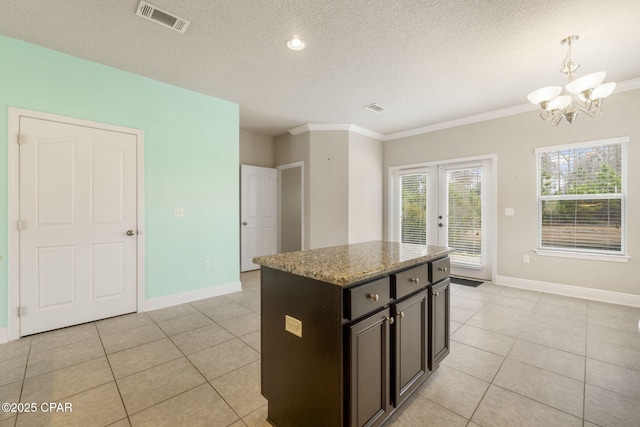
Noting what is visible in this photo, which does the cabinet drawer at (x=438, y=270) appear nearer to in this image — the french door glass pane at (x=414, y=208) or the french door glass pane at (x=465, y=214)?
the french door glass pane at (x=465, y=214)

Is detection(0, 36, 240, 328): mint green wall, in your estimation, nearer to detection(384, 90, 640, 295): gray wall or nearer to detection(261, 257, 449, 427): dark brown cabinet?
detection(261, 257, 449, 427): dark brown cabinet

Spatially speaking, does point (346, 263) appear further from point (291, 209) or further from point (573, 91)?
point (291, 209)

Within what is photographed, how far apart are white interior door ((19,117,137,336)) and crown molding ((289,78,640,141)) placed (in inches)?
119

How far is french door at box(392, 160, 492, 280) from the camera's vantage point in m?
4.62

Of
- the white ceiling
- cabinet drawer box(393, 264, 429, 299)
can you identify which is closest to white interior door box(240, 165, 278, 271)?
the white ceiling

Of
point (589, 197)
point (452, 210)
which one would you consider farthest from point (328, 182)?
point (589, 197)

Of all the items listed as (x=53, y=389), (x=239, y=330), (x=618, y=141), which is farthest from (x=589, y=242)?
(x=53, y=389)

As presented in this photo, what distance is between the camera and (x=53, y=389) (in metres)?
1.85

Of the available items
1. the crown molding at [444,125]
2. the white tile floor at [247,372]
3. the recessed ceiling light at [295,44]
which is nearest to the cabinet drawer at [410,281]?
the white tile floor at [247,372]

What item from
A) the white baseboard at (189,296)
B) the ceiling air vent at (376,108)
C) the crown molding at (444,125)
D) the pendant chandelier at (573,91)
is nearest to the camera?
the pendant chandelier at (573,91)

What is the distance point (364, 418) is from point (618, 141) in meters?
4.55

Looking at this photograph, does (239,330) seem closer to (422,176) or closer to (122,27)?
(122,27)

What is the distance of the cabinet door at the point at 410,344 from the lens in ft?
5.16

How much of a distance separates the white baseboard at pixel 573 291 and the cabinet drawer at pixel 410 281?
338 cm
